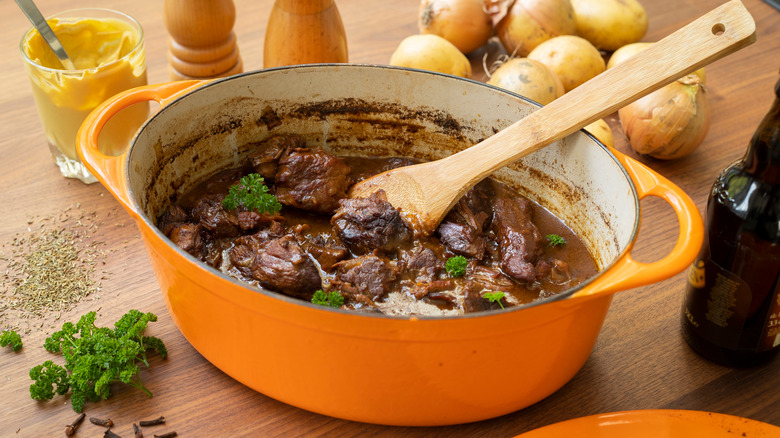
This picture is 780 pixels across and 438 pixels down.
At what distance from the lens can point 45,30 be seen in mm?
1909

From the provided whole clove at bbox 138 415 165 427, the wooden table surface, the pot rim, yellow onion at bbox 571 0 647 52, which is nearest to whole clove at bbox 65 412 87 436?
the wooden table surface

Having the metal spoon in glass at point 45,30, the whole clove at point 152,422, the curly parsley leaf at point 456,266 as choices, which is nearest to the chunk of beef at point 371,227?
the curly parsley leaf at point 456,266

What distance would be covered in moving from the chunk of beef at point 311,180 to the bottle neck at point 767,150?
974 millimetres

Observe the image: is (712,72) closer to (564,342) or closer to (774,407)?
(774,407)

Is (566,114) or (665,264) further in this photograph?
(566,114)

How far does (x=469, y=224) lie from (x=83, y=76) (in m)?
1.08

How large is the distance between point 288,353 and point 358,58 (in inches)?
60.2

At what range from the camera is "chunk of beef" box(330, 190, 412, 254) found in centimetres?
173

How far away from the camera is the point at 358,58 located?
2.58 metres

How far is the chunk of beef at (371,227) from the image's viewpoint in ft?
5.68

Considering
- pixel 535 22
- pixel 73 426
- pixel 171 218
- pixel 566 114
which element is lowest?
pixel 73 426

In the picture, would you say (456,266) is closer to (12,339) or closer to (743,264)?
(743,264)

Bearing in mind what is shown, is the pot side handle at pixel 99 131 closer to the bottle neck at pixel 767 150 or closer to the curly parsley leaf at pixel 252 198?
the curly parsley leaf at pixel 252 198

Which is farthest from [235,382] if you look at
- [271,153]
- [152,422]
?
[271,153]
